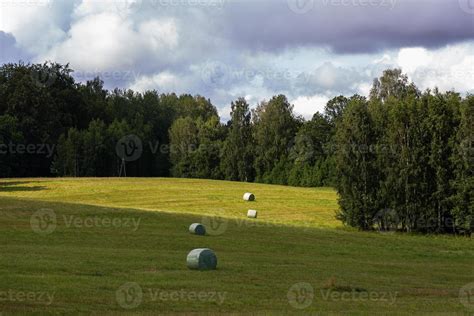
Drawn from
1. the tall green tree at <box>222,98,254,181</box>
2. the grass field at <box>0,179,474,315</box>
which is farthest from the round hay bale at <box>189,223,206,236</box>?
the tall green tree at <box>222,98,254,181</box>

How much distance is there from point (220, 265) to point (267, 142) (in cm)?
9522

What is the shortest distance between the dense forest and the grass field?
4025 millimetres

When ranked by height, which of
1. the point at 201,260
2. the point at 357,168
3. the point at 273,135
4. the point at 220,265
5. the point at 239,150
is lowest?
the point at 220,265

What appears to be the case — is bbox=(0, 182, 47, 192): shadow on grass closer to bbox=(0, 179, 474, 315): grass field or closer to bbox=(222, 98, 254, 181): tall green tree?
bbox=(0, 179, 474, 315): grass field

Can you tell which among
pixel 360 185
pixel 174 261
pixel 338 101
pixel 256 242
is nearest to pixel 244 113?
pixel 338 101

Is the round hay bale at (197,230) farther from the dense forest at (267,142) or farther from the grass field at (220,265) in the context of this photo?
the dense forest at (267,142)

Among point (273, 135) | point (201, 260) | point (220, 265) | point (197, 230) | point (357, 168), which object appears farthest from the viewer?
point (273, 135)

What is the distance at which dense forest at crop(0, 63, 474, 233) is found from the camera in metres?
54.0

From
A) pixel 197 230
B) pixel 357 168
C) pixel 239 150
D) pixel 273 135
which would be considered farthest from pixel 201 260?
pixel 239 150

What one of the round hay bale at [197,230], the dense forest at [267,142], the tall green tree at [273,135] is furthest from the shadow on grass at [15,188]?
the tall green tree at [273,135]

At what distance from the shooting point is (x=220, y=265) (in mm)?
28438

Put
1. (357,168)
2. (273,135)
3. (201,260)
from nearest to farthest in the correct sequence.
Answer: (201,260) → (357,168) → (273,135)

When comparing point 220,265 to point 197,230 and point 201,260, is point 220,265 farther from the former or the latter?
point 197,230

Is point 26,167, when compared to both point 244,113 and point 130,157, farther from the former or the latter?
point 244,113
